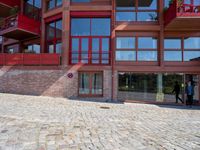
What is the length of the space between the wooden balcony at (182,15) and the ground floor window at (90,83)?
6.22 metres

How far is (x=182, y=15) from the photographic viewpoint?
1289 centimetres

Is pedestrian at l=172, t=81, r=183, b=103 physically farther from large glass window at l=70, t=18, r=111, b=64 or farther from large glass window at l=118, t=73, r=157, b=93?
large glass window at l=70, t=18, r=111, b=64

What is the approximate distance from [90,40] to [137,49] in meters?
3.64

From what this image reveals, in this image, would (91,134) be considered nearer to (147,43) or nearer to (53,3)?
(147,43)

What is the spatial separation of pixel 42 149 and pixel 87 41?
11.8m

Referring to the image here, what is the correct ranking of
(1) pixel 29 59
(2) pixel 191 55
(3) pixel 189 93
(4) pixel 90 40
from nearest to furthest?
(3) pixel 189 93, (2) pixel 191 55, (1) pixel 29 59, (4) pixel 90 40

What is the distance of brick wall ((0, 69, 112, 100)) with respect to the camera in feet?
49.3

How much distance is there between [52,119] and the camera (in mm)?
7746

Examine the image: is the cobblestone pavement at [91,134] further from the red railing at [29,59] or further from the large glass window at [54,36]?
the large glass window at [54,36]

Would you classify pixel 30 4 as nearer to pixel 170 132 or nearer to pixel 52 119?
pixel 52 119

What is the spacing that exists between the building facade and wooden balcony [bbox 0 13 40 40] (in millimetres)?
220

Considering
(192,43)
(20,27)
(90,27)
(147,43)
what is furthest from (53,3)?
(192,43)

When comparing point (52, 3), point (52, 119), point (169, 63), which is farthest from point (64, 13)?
point (52, 119)

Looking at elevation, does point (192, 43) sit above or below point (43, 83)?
above
